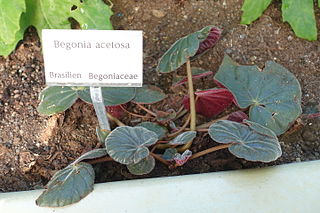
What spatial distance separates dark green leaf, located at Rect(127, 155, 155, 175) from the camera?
1.13 m

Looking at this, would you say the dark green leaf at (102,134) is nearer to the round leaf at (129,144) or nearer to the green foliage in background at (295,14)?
the round leaf at (129,144)

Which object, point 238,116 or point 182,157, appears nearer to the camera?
point 182,157

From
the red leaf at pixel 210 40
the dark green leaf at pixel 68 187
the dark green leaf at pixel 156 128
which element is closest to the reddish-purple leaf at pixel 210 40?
the red leaf at pixel 210 40

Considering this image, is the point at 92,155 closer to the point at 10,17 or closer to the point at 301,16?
Result: the point at 10,17

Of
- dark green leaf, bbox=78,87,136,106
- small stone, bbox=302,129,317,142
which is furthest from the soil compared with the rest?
dark green leaf, bbox=78,87,136,106

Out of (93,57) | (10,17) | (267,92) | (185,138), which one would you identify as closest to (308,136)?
(267,92)

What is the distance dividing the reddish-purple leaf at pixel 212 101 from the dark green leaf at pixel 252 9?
0.32 m

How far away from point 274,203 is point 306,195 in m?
0.08

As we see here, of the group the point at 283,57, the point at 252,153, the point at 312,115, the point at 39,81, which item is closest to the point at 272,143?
the point at 252,153

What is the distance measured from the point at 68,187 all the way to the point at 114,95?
11.8 inches

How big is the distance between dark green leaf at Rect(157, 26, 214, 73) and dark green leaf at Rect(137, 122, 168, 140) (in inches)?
5.8

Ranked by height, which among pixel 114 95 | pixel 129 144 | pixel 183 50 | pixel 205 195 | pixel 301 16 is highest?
pixel 301 16

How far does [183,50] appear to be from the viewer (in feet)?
3.80

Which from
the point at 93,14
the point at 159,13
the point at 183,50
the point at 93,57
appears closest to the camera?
the point at 93,57
